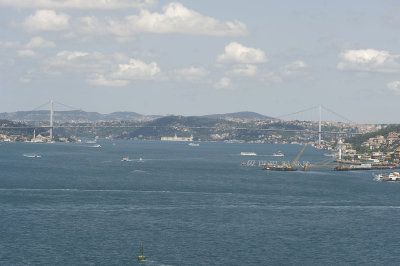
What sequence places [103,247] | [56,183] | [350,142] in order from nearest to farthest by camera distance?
[103,247], [56,183], [350,142]

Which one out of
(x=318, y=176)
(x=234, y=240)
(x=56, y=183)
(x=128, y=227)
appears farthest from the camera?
(x=318, y=176)

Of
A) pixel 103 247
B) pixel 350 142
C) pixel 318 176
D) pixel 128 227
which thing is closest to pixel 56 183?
pixel 128 227

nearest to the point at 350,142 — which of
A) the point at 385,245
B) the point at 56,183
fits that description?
the point at 56,183

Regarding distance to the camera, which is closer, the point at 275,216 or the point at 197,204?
the point at 275,216

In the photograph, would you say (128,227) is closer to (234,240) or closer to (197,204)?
(234,240)

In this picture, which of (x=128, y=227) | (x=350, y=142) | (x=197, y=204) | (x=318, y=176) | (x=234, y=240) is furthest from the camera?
(x=350, y=142)

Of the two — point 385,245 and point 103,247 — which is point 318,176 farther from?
point 103,247
